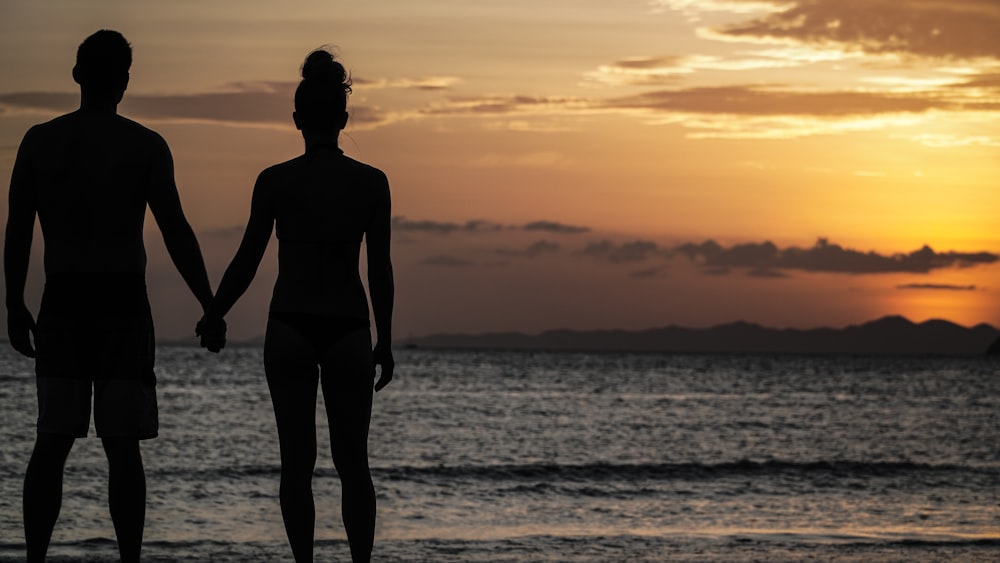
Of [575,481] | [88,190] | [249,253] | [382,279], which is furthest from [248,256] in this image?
[575,481]

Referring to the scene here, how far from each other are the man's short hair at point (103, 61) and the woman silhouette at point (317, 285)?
2.23 ft

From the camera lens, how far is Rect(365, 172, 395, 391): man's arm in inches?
191

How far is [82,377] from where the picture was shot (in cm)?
466

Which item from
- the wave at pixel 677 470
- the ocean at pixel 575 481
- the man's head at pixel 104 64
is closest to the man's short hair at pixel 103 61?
the man's head at pixel 104 64

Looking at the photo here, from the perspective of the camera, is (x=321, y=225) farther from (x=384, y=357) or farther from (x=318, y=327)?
(x=384, y=357)

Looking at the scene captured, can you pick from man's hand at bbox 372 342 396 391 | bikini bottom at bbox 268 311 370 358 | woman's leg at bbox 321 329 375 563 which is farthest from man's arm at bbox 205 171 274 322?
man's hand at bbox 372 342 396 391

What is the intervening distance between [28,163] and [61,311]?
0.58 metres

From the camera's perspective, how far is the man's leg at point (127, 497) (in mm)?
4719

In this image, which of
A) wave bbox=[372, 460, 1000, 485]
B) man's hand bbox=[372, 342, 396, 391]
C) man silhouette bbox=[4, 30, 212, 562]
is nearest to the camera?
man silhouette bbox=[4, 30, 212, 562]

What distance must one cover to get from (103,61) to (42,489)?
167 centimetres

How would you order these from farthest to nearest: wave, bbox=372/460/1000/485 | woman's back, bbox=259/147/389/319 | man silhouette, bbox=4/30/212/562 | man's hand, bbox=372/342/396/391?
1. wave, bbox=372/460/1000/485
2. man's hand, bbox=372/342/396/391
3. woman's back, bbox=259/147/389/319
4. man silhouette, bbox=4/30/212/562

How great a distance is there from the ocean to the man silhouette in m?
6.65

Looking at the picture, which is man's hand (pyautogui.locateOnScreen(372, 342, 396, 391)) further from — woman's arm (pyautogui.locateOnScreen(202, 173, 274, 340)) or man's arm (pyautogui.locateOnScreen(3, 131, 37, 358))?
man's arm (pyautogui.locateOnScreen(3, 131, 37, 358))

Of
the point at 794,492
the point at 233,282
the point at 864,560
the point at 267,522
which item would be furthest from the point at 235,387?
the point at 233,282
